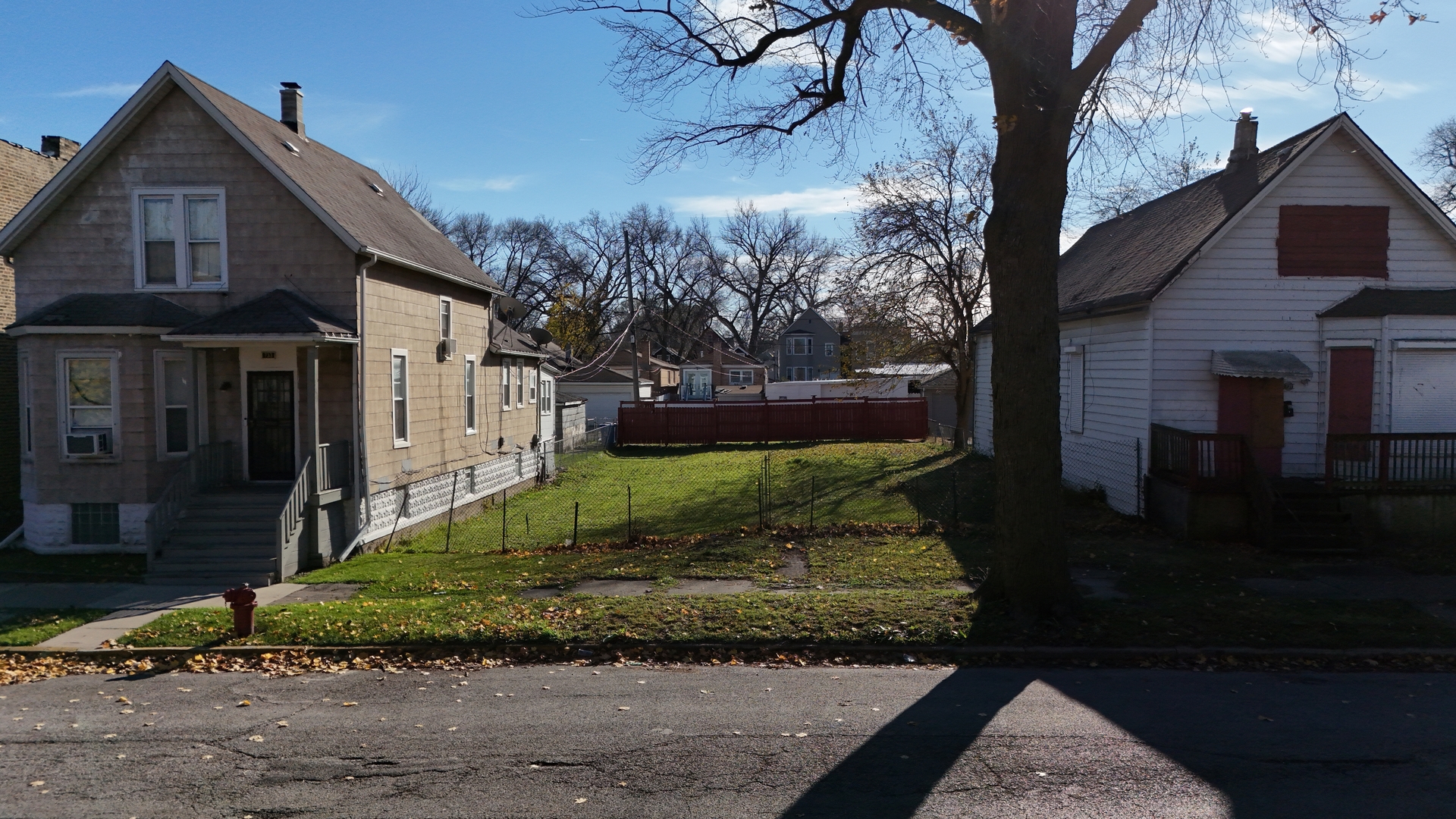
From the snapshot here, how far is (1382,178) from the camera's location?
16.2 meters

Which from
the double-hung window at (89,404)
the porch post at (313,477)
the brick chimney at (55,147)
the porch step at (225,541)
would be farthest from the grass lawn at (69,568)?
the brick chimney at (55,147)

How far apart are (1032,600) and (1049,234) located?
13.1 ft

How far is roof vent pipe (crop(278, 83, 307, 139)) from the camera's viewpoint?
1909cm

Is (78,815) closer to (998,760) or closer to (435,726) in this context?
(435,726)

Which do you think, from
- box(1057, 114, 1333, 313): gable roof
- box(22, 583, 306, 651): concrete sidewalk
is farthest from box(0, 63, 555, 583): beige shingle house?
box(1057, 114, 1333, 313): gable roof

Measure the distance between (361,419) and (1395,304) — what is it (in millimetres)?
18678

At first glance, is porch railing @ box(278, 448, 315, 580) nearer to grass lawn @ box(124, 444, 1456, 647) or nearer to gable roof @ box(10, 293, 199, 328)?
grass lawn @ box(124, 444, 1456, 647)

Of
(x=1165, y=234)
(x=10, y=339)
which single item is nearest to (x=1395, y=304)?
(x=1165, y=234)

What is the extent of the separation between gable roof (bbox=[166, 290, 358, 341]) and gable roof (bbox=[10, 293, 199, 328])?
74 centimetres

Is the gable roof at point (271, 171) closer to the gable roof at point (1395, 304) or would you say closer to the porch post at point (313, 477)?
the porch post at point (313, 477)

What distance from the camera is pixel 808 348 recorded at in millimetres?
88000

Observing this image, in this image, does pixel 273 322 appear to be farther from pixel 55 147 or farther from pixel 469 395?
pixel 55 147

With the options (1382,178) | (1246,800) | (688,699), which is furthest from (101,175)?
(1382,178)

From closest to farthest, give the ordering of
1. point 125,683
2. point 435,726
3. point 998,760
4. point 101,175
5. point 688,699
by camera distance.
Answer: point 998,760 < point 435,726 < point 688,699 < point 125,683 < point 101,175
